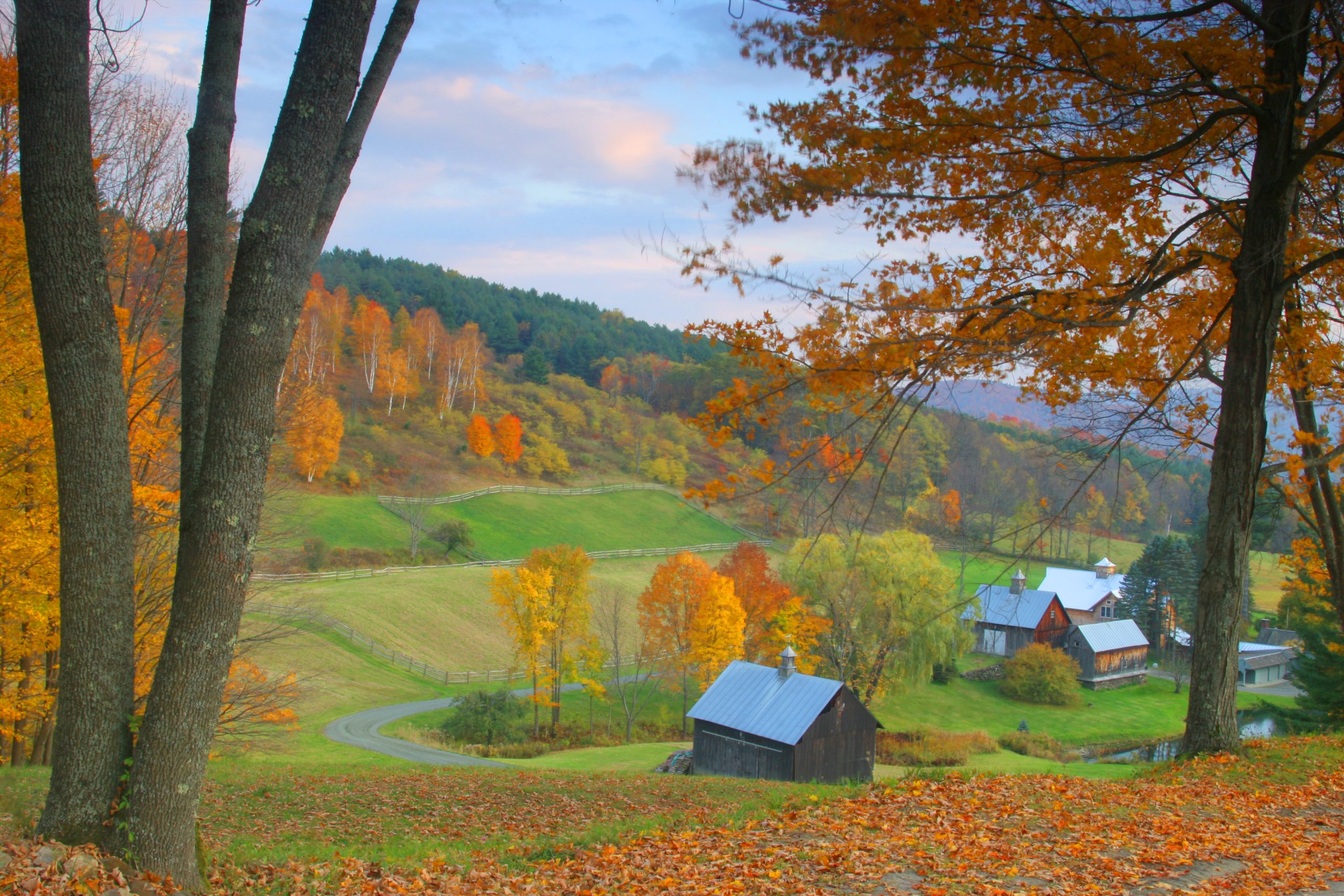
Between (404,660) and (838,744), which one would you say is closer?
(838,744)

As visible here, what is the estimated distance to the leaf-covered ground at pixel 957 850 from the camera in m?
4.27

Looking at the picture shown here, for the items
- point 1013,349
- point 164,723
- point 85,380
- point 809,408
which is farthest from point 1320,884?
point 85,380

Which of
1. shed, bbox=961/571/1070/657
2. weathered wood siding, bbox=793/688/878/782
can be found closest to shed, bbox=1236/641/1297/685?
shed, bbox=961/571/1070/657

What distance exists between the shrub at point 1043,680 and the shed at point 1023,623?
20.5 ft

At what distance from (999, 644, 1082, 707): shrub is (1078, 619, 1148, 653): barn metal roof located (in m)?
7.76

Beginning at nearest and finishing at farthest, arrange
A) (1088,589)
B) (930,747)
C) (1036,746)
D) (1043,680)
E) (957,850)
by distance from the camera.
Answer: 1. (957,850)
2. (930,747)
3. (1036,746)
4. (1043,680)
5. (1088,589)

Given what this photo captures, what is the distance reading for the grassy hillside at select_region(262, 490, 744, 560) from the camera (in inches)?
1832

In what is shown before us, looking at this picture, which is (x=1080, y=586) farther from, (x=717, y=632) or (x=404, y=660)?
(x=404, y=660)

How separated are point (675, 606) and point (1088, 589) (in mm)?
32913

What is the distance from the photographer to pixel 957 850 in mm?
4832

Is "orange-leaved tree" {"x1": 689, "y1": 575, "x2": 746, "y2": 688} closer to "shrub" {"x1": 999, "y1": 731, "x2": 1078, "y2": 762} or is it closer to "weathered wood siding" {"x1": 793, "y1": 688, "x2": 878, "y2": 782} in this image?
"weathered wood siding" {"x1": 793, "y1": 688, "x2": 878, "y2": 782}

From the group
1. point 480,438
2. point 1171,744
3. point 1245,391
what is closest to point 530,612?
point 1171,744

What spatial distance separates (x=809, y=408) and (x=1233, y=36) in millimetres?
5117

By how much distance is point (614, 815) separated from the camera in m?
8.84
